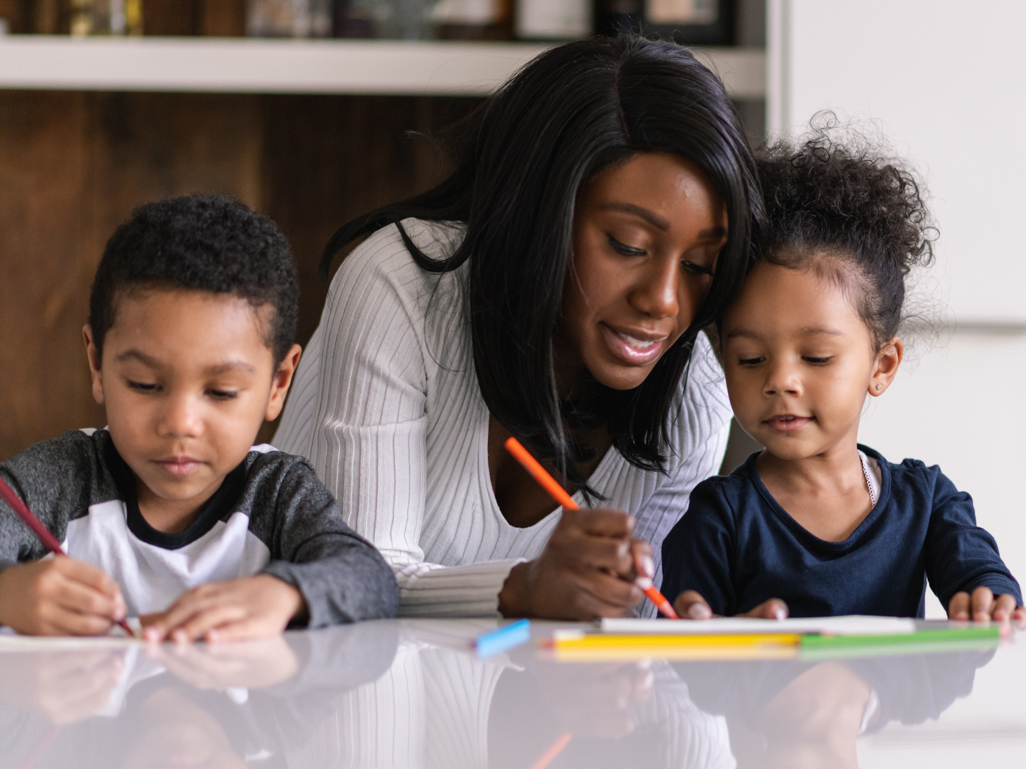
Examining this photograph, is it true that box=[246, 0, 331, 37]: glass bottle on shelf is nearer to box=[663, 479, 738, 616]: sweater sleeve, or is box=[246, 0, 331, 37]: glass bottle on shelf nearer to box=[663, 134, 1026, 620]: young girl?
box=[663, 134, 1026, 620]: young girl

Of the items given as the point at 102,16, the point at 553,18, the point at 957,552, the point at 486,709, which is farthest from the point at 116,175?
the point at 486,709

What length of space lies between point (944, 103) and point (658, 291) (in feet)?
3.60

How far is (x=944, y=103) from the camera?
1.88m

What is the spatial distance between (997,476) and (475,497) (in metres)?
1.17

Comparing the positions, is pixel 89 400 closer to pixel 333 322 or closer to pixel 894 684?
pixel 333 322

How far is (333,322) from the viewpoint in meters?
1.24

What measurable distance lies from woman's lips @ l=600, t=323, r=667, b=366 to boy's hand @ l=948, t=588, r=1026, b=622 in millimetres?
396

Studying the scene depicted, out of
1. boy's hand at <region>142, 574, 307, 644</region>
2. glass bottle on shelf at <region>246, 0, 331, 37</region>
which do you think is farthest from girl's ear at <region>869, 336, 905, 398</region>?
glass bottle on shelf at <region>246, 0, 331, 37</region>

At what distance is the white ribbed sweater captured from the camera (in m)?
1.13

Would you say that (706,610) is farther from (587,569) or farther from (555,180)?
(555,180)

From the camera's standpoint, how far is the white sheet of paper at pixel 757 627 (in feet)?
2.49

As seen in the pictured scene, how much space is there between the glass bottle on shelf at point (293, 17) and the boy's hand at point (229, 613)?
1.56 meters

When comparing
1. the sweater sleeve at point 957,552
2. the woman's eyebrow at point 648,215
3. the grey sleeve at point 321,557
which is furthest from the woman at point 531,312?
the sweater sleeve at point 957,552

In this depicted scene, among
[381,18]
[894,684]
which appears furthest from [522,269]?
[381,18]
